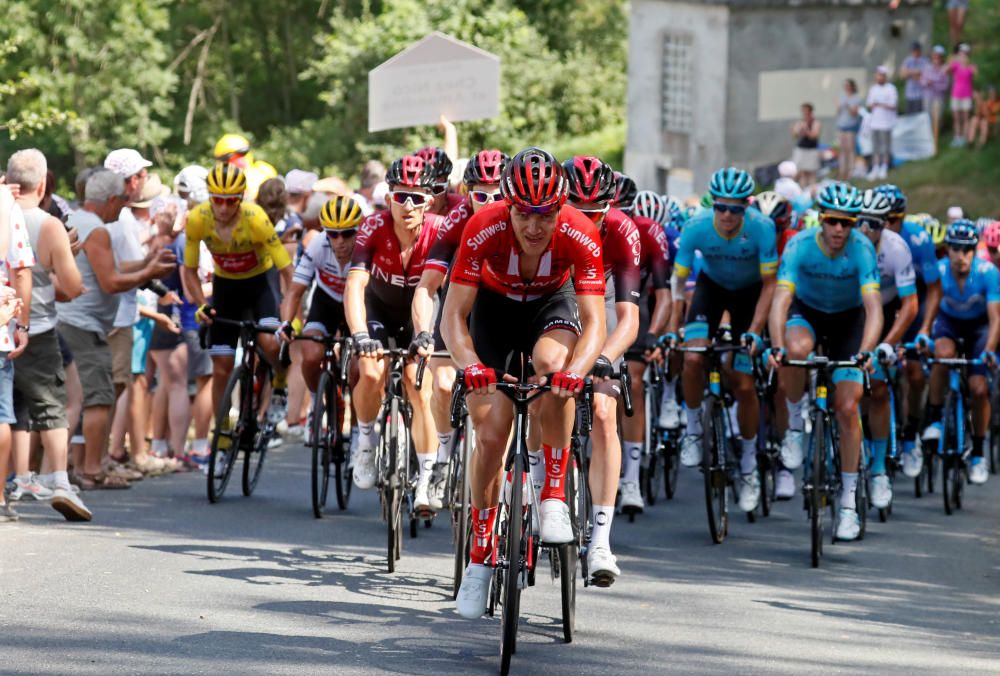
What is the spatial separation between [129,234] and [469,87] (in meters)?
6.08

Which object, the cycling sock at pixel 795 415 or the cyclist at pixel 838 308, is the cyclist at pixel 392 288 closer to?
the cyclist at pixel 838 308

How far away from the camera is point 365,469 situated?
35.4 ft

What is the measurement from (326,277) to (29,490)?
2.36 metres

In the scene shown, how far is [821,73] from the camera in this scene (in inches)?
1818

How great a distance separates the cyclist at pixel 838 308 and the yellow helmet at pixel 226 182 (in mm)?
3733

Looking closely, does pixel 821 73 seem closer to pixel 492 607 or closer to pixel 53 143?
pixel 53 143

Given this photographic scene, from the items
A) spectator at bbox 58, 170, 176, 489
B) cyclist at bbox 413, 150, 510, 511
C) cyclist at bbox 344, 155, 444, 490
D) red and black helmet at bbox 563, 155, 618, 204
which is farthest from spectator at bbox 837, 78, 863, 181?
red and black helmet at bbox 563, 155, 618, 204

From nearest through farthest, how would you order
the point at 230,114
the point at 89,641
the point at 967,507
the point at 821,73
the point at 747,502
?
the point at 89,641 → the point at 747,502 → the point at 967,507 → the point at 821,73 → the point at 230,114

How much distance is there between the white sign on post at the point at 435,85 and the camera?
Answer: 18281mm

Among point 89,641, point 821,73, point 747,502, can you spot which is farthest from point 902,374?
point 821,73

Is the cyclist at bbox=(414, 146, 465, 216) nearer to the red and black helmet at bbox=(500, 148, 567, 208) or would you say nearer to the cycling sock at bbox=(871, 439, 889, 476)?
the red and black helmet at bbox=(500, 148, 567, 208)

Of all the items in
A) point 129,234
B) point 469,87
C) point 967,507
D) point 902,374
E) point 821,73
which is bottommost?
point 967,507

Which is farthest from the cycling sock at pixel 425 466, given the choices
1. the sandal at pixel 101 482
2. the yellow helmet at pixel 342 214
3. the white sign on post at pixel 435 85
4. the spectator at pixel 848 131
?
the spectator at pixel 848 131

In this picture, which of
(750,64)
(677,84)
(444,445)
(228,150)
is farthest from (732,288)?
(677,84)
